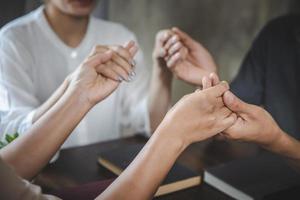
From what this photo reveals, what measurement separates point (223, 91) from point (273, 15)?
3.49 feet

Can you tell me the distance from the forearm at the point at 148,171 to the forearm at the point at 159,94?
652 mm

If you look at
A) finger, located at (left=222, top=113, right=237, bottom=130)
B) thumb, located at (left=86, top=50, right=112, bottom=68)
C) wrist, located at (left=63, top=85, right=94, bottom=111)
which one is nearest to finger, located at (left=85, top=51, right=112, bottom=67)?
thumb, located at (left=86, top=50, right=112, bottom=68)

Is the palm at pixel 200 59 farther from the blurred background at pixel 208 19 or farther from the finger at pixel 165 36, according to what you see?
the blurred background at pixel 208 19

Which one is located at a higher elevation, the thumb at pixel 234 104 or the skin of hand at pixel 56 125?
the thumb at pixel 234 104

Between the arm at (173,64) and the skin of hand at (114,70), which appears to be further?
the arm at (173,64)

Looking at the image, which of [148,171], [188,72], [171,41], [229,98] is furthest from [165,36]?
[148,171]

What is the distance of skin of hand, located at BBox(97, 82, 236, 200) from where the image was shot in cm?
69

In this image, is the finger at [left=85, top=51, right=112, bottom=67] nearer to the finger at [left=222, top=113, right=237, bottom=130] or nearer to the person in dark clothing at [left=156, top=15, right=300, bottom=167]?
the person in dark clothing at [left=156, top=15, right=300, bottom=167]

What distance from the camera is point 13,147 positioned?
856mm

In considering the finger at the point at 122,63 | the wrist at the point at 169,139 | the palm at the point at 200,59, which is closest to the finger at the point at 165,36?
the palm at the point at 200,59

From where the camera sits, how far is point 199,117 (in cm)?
76

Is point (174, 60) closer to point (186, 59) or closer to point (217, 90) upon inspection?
point (186, 59)

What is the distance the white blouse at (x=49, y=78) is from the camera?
1238 millimetres

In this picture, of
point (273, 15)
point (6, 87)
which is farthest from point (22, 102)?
point (273, 15)
